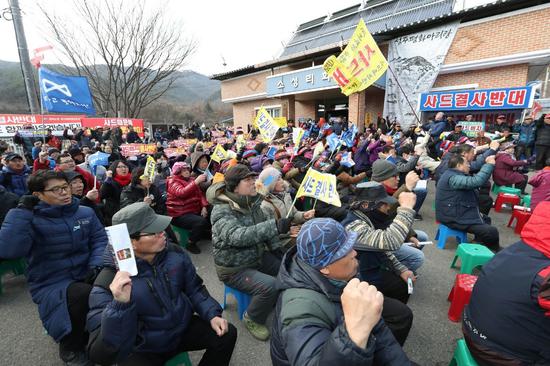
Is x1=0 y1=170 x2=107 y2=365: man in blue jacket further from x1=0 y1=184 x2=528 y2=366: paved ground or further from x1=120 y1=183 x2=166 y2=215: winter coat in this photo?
x1=120 y1=183 x2=166 y2=215: winter coat

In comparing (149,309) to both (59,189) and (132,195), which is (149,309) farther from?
(132,195)

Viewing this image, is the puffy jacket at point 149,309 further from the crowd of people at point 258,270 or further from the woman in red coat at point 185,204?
the woman in red coat at point 185,204

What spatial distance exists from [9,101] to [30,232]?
180 feet

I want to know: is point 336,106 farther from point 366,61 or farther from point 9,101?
point 9,101

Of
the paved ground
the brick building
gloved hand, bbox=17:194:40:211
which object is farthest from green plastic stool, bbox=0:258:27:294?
the brick building

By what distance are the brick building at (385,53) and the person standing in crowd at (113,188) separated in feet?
43.5

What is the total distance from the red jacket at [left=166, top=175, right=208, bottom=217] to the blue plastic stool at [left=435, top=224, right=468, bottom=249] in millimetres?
4230

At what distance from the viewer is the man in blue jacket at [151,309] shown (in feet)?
5.37

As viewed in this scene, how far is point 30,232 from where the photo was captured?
2.39 m

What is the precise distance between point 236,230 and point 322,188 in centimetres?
128

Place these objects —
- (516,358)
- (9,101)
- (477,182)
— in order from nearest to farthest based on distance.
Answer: (516,358), (477,182), (9,101)

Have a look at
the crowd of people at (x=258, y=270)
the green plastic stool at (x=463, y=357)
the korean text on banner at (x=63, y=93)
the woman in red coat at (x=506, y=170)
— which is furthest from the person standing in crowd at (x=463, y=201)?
the korean text on banner at (x=63, y=93)

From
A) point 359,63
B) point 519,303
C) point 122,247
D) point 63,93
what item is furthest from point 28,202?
point 63,93

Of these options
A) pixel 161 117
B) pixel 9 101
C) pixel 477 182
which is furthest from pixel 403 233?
pixel 9 101
